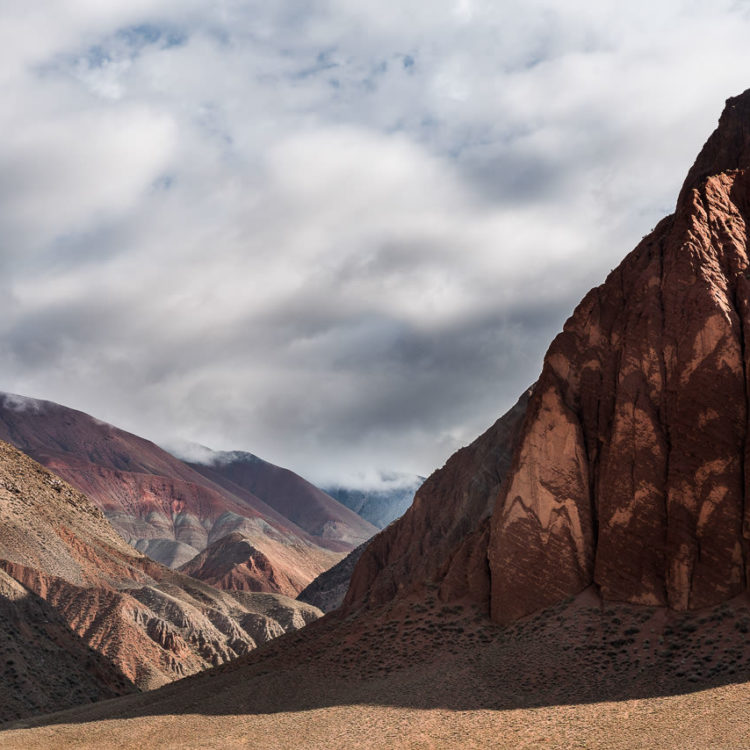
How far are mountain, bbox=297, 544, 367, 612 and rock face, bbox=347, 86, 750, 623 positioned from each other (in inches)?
4343

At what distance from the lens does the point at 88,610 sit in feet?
294

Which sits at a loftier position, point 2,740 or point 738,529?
point 738,529

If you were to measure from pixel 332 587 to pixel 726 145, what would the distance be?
122 m

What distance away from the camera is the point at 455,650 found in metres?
40.5

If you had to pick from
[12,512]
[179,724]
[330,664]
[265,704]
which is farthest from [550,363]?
[12,512]

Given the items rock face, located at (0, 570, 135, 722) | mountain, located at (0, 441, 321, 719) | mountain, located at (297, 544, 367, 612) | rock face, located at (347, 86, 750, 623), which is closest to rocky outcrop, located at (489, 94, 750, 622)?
rock face, located at (347, 86, 750, 623)

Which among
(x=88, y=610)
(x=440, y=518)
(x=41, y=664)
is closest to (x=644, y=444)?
(x=440, y=518)

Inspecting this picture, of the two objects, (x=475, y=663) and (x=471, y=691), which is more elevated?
(x=475, y=663)

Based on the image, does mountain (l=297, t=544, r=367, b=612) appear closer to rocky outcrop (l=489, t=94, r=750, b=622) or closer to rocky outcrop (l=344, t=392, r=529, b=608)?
rocky outcrop (l=344, t=392, r=529, b=608)

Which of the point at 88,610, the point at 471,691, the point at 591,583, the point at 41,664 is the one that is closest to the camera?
the point at 471,691

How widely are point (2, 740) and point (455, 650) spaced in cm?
2185

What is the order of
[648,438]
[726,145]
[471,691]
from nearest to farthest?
[471,691] < [648,438] < [726,145]

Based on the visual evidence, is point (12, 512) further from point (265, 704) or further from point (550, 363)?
point (550, 363)

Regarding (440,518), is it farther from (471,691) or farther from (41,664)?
(41,664)
